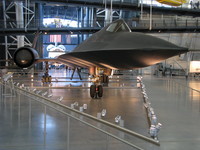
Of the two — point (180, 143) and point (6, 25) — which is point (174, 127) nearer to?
point (180, 143)

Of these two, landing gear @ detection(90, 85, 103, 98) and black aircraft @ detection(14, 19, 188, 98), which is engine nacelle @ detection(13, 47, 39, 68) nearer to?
landing gear @ detection(90, 85, 103, 98)

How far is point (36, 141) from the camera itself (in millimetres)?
3930

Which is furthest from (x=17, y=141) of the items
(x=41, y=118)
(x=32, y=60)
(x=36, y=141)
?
(x=32, y=60)

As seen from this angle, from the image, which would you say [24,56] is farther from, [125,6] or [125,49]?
[125,6]

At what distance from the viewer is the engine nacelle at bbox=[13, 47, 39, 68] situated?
1191 cm

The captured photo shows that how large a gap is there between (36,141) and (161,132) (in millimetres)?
2363

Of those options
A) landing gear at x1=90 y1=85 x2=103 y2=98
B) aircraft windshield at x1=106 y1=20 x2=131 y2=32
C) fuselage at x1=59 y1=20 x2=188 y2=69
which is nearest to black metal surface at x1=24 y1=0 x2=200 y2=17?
landing gear at x1=90 y1=85 x2=103 y2=98

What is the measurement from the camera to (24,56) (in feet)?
39.3

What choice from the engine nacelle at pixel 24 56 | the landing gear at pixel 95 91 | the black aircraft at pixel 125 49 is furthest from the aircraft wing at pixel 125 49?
the engine nacelle at pixel 24 56

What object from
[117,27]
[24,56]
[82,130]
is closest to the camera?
[82,130]

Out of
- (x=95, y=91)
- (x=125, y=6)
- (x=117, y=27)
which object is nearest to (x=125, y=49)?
(x=117, y=27)

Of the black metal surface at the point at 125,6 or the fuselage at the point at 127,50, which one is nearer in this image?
the fuselage at the point at 127,50

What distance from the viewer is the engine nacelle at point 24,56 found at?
11906mm

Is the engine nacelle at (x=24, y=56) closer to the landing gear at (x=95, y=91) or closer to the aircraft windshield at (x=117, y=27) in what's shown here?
the landing gear at (x=95, y=91)
